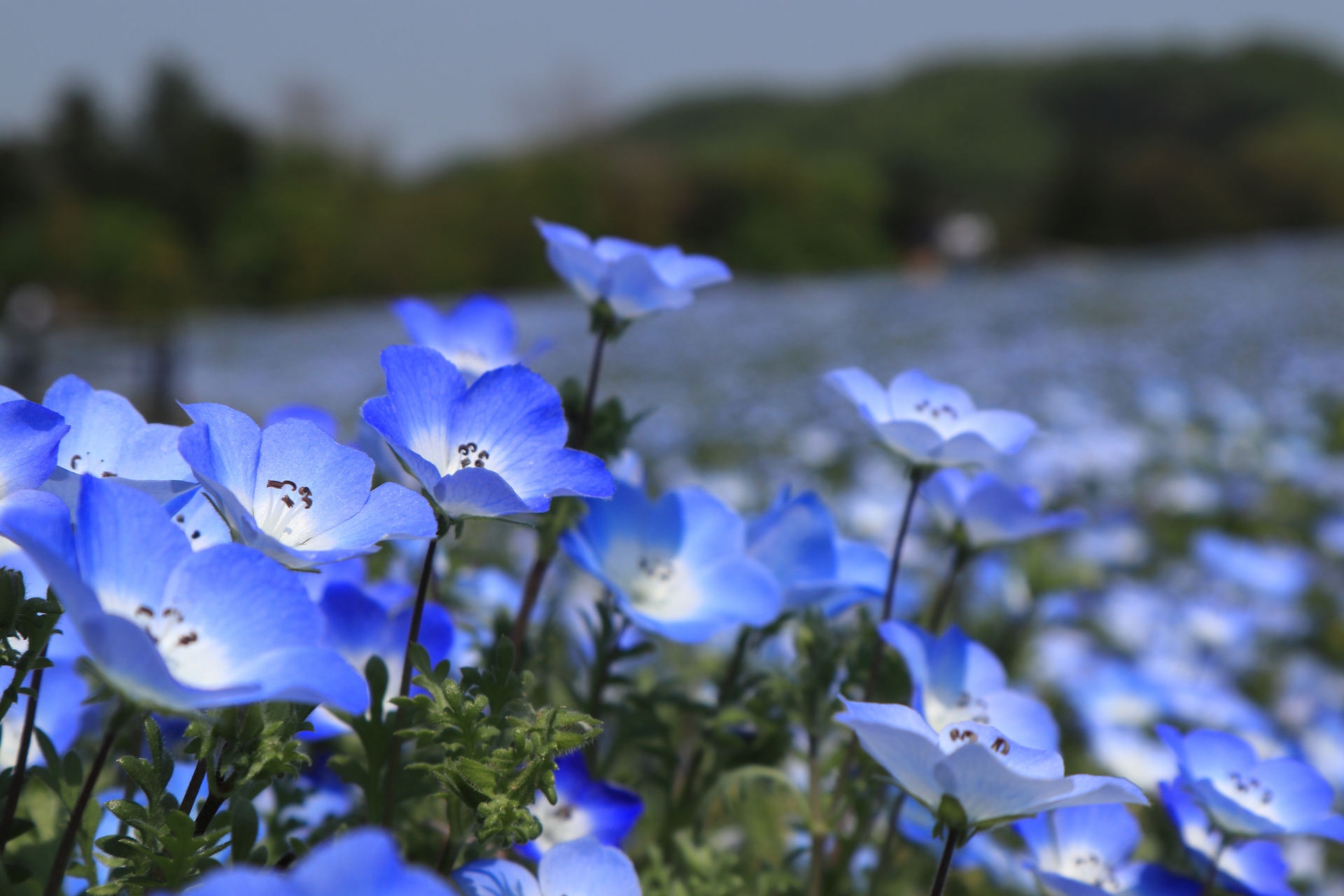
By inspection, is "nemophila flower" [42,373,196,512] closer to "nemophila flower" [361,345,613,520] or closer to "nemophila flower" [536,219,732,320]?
"nemophila flower" [361,345,613,520]

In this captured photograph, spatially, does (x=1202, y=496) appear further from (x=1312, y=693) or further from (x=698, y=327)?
(x=698, y=327)

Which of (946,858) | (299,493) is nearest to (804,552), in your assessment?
(946,858)

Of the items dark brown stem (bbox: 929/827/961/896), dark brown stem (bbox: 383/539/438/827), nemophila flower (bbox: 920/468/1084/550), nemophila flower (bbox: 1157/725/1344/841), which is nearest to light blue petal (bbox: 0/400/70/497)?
dark brown stem (bbox: 383/539/438/827)

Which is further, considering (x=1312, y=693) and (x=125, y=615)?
(x=1312, y=693)

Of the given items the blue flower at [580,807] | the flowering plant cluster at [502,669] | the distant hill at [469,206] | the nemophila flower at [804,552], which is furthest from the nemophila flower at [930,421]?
the distant hill at [469,206]

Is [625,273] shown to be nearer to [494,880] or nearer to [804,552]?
[804,552]

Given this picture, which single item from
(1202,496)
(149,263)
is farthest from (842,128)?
(1202,496)
